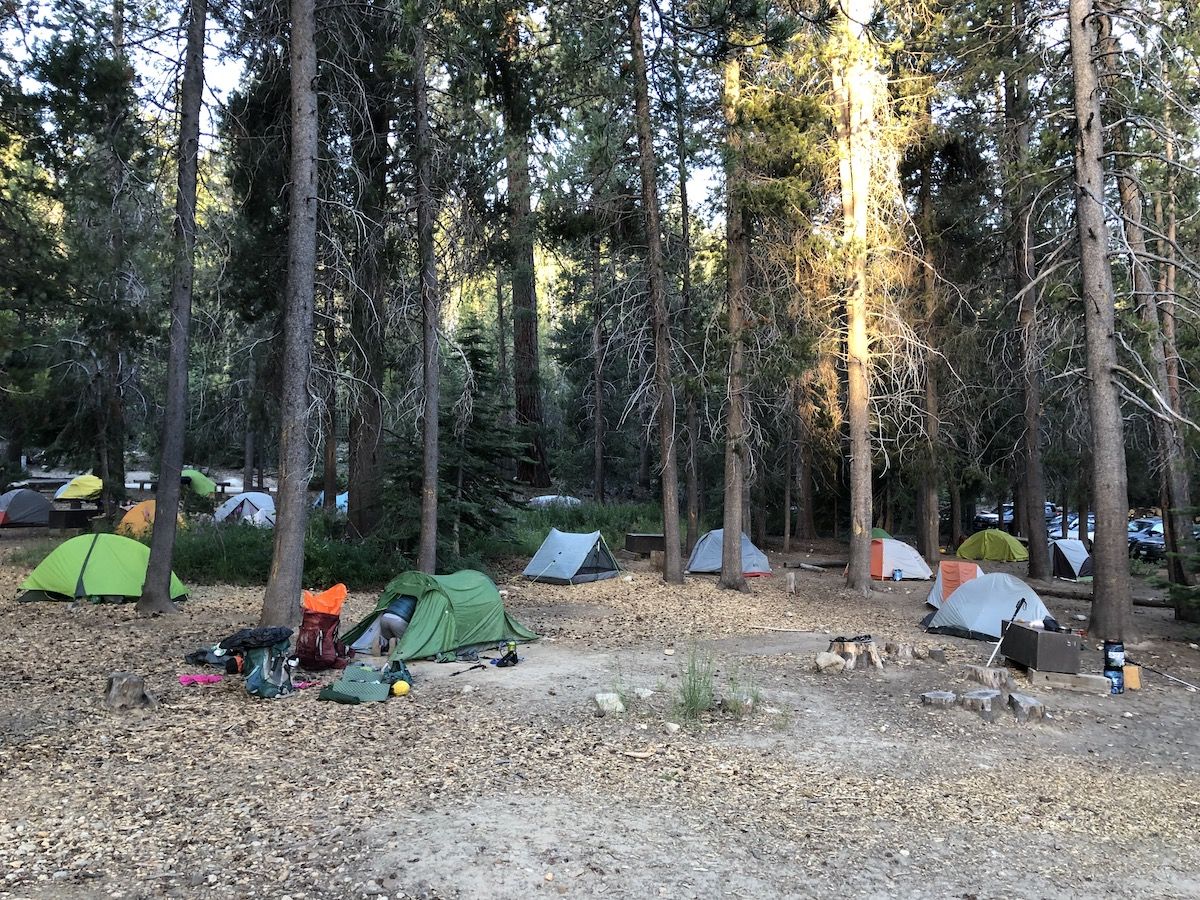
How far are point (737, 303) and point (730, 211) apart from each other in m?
1.64

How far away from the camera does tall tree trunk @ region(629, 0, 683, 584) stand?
550 inches

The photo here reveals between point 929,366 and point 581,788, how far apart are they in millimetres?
15840

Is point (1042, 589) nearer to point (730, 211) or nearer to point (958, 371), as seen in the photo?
point (958, 371)

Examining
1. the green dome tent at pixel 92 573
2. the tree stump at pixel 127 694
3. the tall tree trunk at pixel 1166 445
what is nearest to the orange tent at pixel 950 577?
the tall tree trunk at pixel 1166 445

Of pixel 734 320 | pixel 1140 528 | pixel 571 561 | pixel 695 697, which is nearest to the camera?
pixel 695 697

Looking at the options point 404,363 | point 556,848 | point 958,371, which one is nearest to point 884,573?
point 958,371

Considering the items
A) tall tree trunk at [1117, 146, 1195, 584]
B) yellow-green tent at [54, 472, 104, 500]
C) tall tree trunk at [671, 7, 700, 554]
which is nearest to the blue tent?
tall tree trunk at [671, 7, 700, 554]

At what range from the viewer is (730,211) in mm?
14594

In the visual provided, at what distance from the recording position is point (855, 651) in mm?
9320

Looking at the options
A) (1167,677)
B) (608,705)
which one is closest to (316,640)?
(608,705)

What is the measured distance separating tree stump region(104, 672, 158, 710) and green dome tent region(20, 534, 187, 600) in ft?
16.9

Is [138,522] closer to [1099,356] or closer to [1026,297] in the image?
[1099,356]

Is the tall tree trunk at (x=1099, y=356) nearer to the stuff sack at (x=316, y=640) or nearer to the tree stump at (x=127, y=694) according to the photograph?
the stuff sack at (x=316, y=640)

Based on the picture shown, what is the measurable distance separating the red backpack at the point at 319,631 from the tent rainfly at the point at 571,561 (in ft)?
26.3
